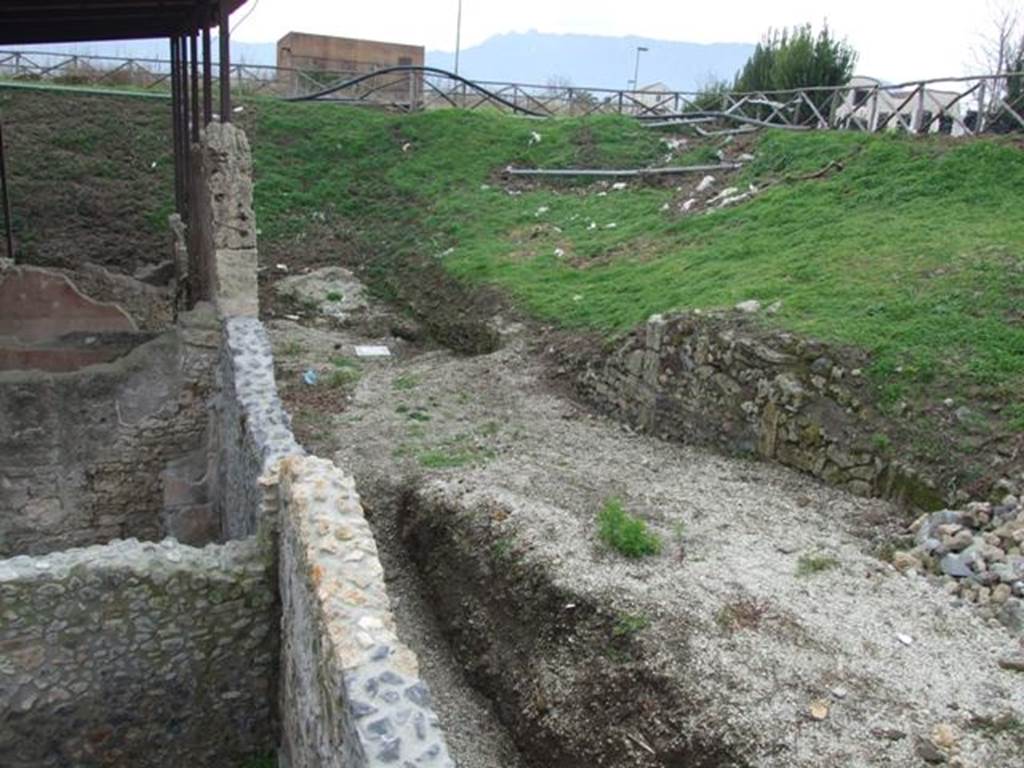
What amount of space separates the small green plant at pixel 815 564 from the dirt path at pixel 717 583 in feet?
0.06

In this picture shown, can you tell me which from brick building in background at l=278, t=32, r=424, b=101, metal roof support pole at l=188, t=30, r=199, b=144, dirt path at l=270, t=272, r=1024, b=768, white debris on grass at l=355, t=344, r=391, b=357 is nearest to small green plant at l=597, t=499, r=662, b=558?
dirt path at l=270, t=272, r=1024, b=768

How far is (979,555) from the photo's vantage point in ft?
24.1

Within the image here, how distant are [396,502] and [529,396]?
3.27m

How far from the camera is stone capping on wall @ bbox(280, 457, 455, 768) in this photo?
362 centimetres

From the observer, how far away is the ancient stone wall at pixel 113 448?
9.27 m

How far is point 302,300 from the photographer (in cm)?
1684

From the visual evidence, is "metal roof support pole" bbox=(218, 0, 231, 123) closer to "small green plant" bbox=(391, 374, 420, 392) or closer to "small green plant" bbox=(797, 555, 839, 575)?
"small green plant" bbox=(391, 374, 420, 392)

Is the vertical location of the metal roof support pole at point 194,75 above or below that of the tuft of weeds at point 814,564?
above

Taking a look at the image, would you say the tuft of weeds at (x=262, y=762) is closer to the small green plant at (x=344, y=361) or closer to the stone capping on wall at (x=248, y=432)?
the stone capping on wall at (x=248, y=432)

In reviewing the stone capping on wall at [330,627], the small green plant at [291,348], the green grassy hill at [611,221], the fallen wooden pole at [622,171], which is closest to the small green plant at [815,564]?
the green grassy hill at [611,221]

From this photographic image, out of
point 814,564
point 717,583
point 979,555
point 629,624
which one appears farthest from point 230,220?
point 979,555

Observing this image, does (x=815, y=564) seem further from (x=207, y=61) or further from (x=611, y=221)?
(x=611, y=221)

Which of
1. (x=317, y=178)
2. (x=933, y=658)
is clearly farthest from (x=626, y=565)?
(x=317, y=178)

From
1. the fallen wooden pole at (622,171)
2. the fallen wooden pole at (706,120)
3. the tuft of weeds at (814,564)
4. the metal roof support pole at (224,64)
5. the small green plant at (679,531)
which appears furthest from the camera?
the fallen wooden pole at (706,120)
